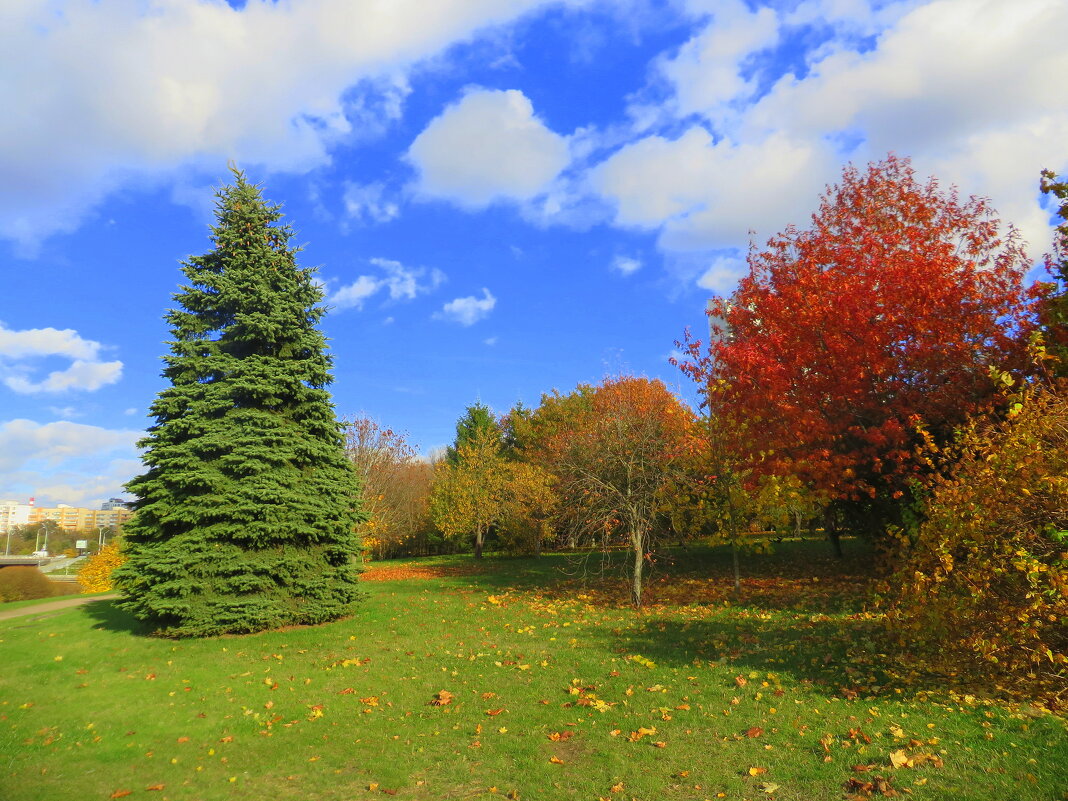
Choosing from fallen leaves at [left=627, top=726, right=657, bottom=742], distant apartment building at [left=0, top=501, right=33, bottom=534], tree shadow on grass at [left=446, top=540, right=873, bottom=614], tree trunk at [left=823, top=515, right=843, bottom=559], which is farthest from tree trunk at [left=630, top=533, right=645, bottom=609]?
distant apartment building at [left=0, top=501, right=33, bottom=534]

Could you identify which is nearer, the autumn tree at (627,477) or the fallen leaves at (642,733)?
the fallen leaves at (642,733)

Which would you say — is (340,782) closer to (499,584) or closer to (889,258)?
(889,258)

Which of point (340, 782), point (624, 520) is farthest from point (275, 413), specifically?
point (340, 782)

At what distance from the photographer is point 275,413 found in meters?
14.4

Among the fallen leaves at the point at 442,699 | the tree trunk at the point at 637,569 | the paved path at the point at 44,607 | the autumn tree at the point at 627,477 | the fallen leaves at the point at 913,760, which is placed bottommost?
the fallen leaves at the point at 442,699

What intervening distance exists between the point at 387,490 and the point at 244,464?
21.9m

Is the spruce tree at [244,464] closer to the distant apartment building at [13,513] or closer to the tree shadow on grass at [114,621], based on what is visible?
the tree shadow on grass at [114,621]

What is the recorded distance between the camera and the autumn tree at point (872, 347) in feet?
38.7

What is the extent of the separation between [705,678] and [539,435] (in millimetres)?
36087

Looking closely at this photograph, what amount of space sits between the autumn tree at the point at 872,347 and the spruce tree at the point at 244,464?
9.58m

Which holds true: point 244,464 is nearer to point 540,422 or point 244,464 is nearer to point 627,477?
point 627,477

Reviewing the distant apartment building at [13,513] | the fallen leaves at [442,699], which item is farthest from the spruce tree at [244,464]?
the distant apartment building at [13,513]

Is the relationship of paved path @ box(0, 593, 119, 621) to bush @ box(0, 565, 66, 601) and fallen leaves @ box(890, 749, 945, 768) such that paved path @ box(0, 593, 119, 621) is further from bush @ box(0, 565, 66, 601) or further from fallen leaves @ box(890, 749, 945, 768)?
fallen leaves @ box(890, 749, 945, 768)

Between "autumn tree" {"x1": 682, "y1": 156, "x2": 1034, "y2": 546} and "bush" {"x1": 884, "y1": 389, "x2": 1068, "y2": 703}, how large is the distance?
17.0ft
